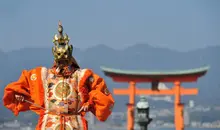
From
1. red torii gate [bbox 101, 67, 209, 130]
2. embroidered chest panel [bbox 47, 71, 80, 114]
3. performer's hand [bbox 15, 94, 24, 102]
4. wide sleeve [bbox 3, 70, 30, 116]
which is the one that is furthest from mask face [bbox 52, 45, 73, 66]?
red torii gate [bbox 101, 67, 209, 130]

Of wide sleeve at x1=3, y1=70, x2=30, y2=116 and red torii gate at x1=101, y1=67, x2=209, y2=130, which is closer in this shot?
wide sleeve at x1=3, y1=70, x2=30, y2=116

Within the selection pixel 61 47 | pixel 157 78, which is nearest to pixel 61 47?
pixel 61 47

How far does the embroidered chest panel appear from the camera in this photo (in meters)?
6.40

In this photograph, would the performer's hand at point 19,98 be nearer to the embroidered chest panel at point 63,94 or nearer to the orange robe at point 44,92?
the orange robe at point 44,92

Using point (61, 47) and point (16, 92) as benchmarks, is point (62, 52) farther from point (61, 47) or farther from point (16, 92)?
point (16, 92)

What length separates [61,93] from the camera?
6.43 metres

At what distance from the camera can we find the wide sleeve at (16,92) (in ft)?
21.1

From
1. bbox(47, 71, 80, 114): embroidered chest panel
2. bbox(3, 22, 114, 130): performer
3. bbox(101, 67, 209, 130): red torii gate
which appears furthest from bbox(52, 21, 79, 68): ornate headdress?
bbox(101, 67, 209, 130): red torii gate

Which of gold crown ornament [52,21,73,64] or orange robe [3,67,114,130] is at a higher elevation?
gold crown ornament [52,21,73,64]

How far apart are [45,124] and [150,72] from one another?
20192mm

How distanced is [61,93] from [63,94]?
0.02m

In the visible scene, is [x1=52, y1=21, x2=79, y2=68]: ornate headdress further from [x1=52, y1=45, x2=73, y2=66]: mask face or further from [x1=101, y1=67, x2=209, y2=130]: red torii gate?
[x1=101, y1=67, x2=209, y2=130]: red torii gate

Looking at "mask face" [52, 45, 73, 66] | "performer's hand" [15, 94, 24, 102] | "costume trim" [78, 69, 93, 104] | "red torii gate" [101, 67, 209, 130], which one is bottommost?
"performer's hand" [15, 94, 24, 102]

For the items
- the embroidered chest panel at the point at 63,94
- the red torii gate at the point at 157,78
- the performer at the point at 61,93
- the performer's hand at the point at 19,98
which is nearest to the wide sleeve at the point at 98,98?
the performer at the point at 61,93
